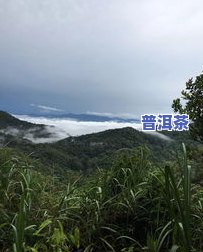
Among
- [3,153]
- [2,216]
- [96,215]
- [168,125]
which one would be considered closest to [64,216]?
[96,215]

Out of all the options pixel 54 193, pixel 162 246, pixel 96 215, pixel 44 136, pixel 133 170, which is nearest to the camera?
pixel 162 246

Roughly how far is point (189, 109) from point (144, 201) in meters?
2.59

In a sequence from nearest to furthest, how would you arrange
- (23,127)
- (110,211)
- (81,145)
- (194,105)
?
(110,211) → (194,105) → (81,145) → (23,127)

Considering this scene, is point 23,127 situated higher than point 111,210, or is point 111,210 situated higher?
point 23,127

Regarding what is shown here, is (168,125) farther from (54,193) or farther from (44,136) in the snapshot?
(44,136)

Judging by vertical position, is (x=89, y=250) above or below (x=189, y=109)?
below

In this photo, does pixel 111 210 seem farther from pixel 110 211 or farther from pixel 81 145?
pixel 81 145

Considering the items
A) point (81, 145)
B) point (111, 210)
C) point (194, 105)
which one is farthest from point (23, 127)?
point (111, 210)

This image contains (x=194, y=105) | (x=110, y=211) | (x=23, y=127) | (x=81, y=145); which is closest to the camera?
(x=110, y=211)

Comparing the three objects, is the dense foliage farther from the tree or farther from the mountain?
the mountain

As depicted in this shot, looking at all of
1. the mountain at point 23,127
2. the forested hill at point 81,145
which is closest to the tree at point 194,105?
the forested hill at point 81,145

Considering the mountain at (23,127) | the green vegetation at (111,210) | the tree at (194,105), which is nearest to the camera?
the green vegetation at (111,210)

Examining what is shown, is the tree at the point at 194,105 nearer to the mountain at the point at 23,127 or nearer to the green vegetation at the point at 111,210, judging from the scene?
the green vegetation at the point at 111,210

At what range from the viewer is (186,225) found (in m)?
2.75
